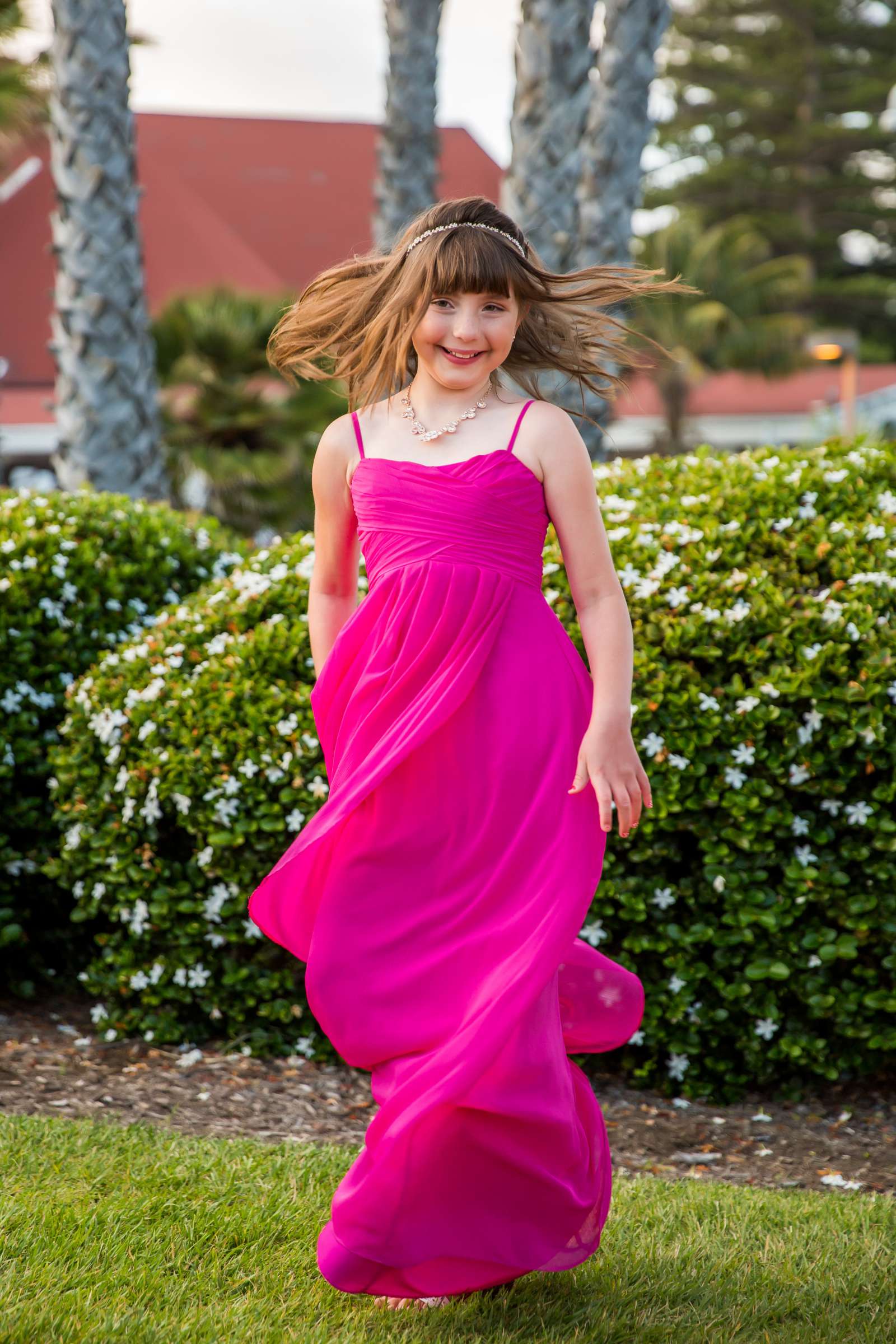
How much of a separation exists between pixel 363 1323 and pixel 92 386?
6.01 meters

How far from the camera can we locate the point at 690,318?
27.3m

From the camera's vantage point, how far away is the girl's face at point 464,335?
257cm

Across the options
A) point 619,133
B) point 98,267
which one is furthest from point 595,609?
point 619,133

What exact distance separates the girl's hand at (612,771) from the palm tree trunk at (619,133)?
5754 millimetres

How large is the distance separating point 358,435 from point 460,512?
1.11 ft

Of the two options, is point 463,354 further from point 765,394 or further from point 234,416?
point 765,394

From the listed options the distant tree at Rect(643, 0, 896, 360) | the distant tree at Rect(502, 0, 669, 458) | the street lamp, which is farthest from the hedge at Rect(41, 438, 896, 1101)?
the distant tree at Rect(643, 0, 896, 360)

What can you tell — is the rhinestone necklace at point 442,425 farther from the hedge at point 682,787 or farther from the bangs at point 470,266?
the hedge at point 682,787

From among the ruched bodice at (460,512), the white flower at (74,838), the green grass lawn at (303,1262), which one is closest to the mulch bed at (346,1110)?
the green grass lawn at (303,1262)

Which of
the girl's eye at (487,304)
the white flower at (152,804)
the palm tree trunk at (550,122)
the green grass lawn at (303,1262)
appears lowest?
the green grass lawn at (303,1262)

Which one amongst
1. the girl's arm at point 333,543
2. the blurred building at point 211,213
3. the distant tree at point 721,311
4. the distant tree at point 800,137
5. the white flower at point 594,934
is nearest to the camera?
the girl's arm at point 333,543

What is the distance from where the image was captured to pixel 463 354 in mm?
2594

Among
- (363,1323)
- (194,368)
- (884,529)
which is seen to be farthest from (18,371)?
(363,1323)

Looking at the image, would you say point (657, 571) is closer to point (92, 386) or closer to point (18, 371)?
point (92, 386)
